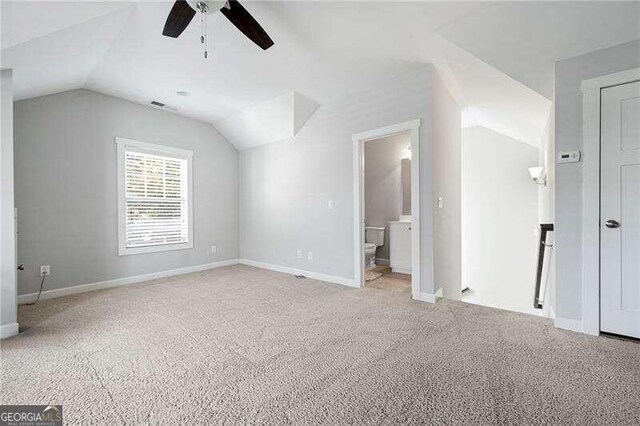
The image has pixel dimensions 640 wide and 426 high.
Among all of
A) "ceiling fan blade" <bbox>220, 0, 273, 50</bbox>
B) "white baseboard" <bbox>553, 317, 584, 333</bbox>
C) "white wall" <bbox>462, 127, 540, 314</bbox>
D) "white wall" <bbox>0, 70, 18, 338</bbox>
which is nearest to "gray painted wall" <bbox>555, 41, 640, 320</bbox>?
"white baseboard" <bbox>553, 317, 584, 333</bbox>

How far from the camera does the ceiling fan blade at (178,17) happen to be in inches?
69.4

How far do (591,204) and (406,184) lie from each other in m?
3.28

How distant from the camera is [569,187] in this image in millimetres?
2369

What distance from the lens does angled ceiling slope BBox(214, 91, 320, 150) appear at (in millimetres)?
3996

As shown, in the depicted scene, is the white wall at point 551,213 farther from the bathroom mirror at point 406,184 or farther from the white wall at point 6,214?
the white wall at point 6,214

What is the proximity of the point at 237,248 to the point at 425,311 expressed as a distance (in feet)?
12.2

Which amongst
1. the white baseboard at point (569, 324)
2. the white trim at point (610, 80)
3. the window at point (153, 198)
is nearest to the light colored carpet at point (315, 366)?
the white baseboard at point (569, 324)

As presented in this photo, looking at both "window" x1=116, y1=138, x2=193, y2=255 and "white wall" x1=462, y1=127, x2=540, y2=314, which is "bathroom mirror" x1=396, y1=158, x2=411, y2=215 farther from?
"window" x1=116, y1=138, x2=193, y2=255

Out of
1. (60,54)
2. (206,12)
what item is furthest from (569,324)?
(60,54)

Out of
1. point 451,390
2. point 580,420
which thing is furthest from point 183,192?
point 580,420

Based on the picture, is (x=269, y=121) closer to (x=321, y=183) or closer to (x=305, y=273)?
(x=321, y=183)

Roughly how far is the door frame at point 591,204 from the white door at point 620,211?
34mm

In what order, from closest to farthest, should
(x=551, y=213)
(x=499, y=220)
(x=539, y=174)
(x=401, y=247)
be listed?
(x=551, y=213), (x=539, y=174), (x=401, y=247), (x=499, y=220)

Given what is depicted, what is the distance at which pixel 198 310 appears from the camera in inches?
115
